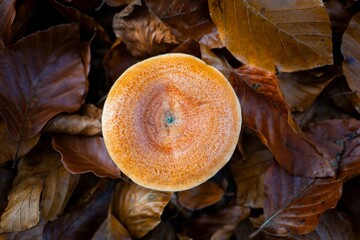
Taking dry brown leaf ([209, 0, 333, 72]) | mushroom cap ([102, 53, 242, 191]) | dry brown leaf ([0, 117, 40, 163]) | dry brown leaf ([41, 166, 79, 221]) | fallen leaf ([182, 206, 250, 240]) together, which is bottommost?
fallen leaf ([182, 206, 250, 240])

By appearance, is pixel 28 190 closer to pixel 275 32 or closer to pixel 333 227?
pixel 275 32

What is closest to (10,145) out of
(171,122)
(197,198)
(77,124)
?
(77,124)

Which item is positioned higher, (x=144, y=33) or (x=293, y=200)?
(x=144, y=33)

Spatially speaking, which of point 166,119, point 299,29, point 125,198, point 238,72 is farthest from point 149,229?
point 299,29

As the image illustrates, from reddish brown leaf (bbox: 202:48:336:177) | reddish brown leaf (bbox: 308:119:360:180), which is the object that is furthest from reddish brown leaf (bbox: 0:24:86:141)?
reddish brown leaf (bbox: 308:119:360:180)

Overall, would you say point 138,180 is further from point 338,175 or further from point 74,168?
point 338,175

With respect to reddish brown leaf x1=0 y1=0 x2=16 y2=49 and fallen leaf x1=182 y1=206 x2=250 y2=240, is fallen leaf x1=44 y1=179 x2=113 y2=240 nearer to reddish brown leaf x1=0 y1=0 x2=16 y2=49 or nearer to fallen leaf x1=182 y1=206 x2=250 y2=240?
fallen leaf x1=182 y1=206 x2=250 y2=240
